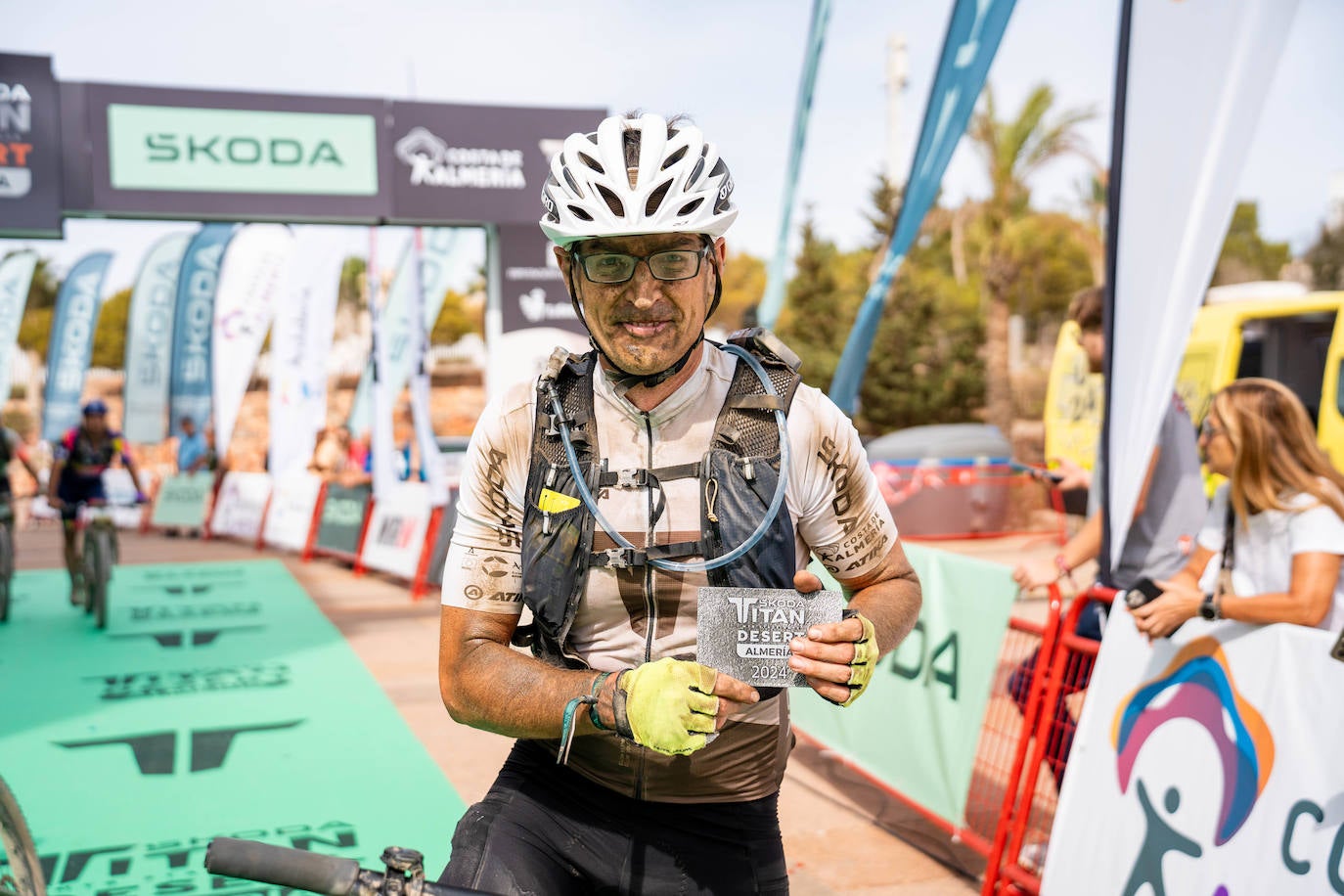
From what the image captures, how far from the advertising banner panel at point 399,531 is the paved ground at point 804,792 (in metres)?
1.26

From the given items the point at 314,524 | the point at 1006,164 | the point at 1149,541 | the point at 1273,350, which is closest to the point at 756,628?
the point at 1149,541

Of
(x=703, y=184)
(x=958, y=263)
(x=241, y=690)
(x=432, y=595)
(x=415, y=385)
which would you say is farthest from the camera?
(x=958, y=263)

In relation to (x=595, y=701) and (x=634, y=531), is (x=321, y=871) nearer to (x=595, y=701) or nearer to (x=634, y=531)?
(x=595, y=701)

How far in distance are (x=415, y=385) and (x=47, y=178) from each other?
4.97m

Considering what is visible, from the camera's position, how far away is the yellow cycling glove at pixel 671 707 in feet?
5.70

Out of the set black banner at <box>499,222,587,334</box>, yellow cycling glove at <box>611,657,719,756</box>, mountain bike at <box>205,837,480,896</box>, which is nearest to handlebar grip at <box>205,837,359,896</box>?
mountain bike at <box>205,837,480,896</box>

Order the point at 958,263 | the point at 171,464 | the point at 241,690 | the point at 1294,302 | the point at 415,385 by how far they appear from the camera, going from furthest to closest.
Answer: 1. the point at 958,263
2. the point at 171,464
3. the point at 415,385
4. the point at 1294,302
5. the point at 241,690

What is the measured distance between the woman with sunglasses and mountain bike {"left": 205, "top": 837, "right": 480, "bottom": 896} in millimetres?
2881

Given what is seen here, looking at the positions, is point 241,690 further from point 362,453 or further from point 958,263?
point 958,263

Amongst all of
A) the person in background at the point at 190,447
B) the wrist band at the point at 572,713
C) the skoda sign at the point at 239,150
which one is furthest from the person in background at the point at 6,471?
the wrist band at the point at 572,713

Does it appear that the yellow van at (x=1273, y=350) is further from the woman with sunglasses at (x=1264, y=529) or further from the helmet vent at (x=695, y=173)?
the helmet vent at (x=695, y=173)

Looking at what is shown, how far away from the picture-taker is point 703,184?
2094 mm

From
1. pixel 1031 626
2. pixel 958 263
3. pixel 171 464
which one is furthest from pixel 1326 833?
pixel 958 263

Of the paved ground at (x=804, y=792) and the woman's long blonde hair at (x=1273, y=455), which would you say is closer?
the woman's long blonde hair at (x=1273, y=455)
